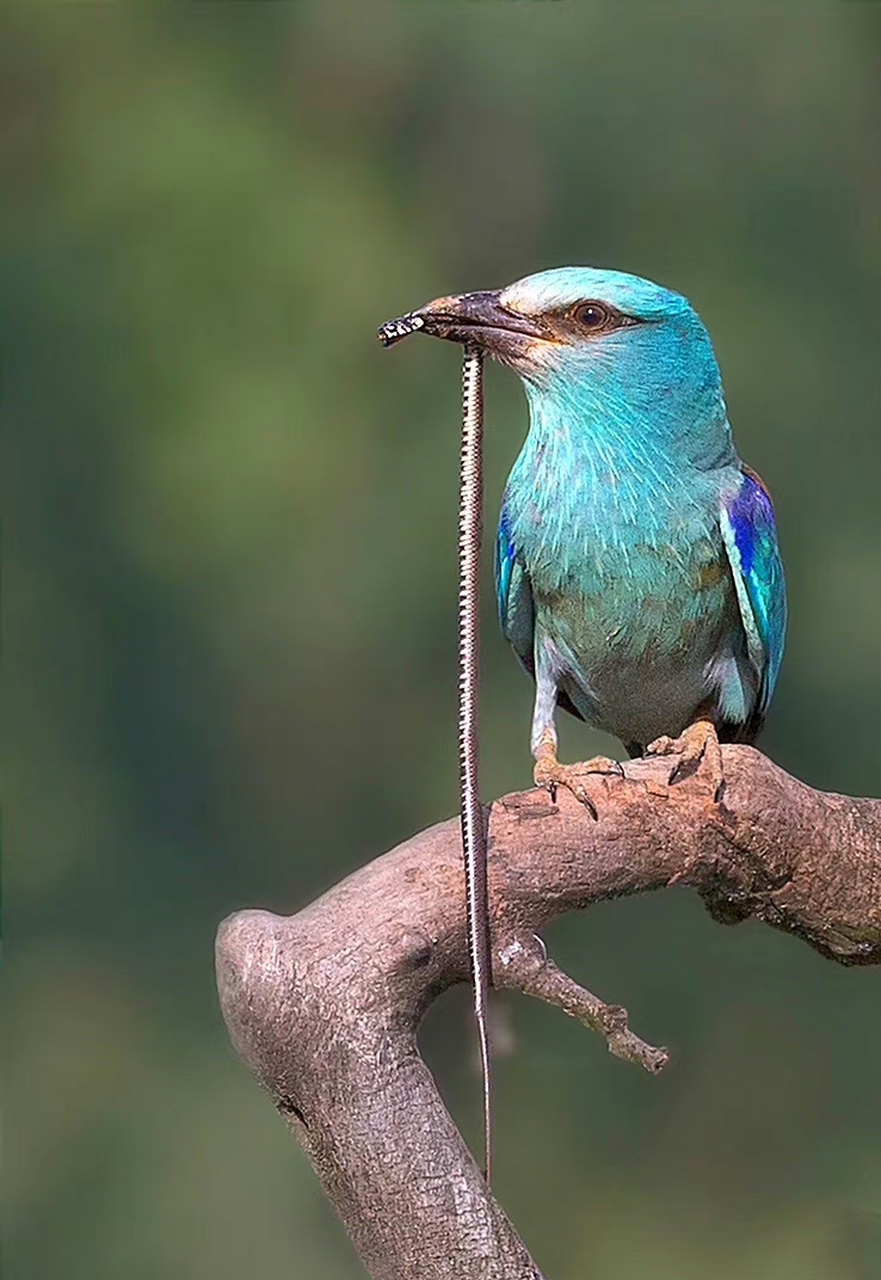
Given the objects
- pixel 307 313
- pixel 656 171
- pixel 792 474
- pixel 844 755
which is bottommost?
pixel 844 755

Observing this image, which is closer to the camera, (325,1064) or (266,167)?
(325,1064)

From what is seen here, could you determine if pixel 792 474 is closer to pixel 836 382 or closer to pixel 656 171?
pixel 836 382

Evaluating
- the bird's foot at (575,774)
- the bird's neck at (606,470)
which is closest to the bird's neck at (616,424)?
the bird's neck at (606,470)

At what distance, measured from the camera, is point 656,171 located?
5523mm

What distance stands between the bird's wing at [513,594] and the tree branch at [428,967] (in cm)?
41

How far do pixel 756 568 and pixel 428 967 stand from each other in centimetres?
63

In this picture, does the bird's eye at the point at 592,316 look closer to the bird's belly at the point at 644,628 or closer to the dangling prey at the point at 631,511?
the dangling prey at the point at 631,511

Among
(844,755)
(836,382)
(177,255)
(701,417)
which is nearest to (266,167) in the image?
(177,255)

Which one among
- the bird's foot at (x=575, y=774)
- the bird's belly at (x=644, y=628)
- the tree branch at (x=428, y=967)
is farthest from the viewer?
the bird's belly at (x=644, y=628)

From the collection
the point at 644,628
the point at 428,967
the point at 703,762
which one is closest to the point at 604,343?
the point at 644,628

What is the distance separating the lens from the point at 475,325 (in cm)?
164

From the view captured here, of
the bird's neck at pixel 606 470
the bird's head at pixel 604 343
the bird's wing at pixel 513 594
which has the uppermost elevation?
the bird's head at pixel 604 343

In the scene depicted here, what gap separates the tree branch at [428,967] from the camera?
1.29 meters

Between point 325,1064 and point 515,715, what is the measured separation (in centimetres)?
327
